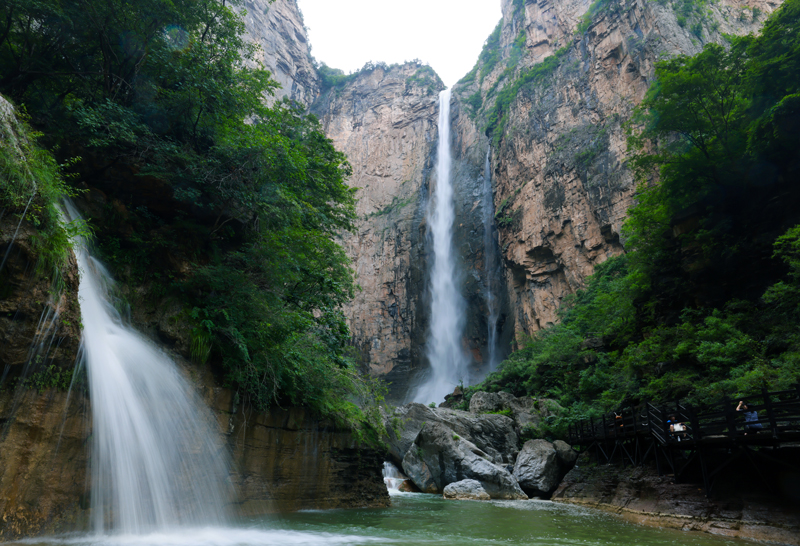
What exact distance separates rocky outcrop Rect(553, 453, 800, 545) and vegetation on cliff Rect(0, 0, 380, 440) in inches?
320

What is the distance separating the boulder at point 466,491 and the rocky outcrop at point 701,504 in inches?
134

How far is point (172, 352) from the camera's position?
8.52m

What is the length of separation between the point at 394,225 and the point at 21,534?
44.0 metres

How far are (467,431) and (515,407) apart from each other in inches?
179

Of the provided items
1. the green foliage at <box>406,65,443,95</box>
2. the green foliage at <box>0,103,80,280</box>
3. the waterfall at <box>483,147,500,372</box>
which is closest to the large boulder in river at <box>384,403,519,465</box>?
the waterfall at <box>483,147,500,372</box>

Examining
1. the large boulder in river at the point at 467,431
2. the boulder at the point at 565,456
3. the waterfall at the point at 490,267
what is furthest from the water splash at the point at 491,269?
the boulder at the point at 565,456

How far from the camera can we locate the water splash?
37.7m

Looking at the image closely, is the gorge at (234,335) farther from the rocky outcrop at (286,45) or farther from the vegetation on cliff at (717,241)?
the rocky outcrop at (286,45)

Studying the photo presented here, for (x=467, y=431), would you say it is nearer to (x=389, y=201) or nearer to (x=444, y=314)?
(x=444, y=314)

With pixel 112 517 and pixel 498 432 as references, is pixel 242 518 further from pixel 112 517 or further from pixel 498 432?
pixel 498 432

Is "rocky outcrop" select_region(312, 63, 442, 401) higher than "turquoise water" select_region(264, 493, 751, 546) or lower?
higher

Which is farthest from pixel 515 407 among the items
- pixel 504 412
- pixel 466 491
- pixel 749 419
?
pixel 749 419

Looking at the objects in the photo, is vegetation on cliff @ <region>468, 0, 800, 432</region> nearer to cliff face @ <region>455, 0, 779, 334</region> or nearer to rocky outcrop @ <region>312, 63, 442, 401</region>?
cliff face @ <region>455, 0, 779, 334</region>

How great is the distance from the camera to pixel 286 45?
57094mm
